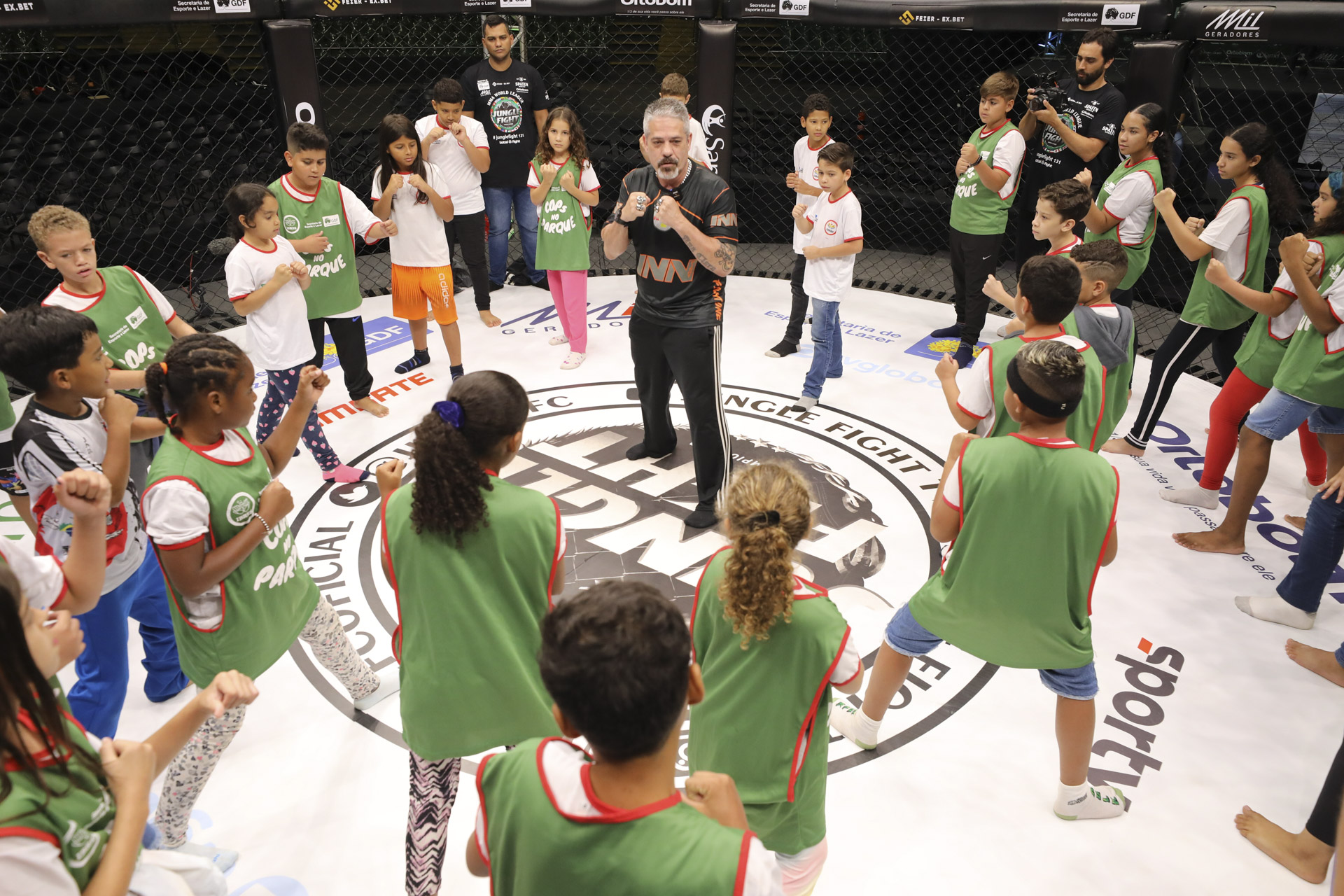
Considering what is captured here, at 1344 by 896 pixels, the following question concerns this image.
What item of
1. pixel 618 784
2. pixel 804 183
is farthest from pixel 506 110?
pixel 618 784

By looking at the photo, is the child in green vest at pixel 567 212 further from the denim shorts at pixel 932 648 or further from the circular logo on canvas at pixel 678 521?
the denim shorts at pixel 932 648

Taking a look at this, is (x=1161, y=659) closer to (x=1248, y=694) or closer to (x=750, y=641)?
(x=1248, y=694)

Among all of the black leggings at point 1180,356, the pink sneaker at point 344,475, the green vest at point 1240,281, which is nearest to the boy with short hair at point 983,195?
Answer: the black leggings at point 1180,356

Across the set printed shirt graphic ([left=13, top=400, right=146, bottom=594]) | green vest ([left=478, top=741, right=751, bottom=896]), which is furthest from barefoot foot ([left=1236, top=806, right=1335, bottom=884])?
printed shirt graphic ([left=13, top=400, right=146, bottom=594])

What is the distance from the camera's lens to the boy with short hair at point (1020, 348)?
2.31 m

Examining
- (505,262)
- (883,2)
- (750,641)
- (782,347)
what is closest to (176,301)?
(505,262)

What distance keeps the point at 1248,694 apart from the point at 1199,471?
1.44 meters

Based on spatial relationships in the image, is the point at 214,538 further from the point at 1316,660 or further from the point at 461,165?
the point at 461,165

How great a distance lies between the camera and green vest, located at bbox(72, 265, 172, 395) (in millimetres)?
2730

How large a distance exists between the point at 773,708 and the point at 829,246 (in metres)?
2.95

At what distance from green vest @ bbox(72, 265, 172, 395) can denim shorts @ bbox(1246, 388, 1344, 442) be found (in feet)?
12.0

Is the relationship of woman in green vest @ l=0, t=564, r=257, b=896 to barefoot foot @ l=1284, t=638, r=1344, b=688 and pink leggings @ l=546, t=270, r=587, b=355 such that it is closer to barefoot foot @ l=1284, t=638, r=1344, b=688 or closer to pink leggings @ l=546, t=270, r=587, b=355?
barefoot foot @ l=1284, t=638, r=1344, b=688

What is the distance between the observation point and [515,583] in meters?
1.61

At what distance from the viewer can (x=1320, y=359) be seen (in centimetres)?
284
